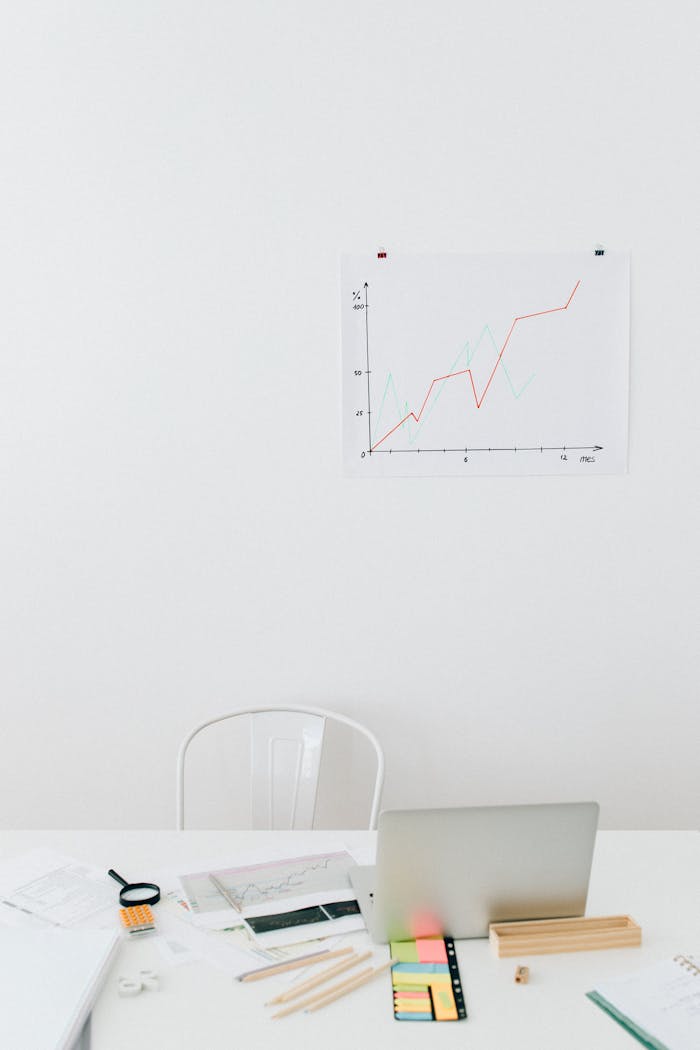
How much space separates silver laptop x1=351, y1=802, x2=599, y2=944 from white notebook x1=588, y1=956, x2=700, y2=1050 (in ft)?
0.45

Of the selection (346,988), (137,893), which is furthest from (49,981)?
(346,988)

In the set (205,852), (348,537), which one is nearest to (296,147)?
(348,537)

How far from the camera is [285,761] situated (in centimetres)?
233

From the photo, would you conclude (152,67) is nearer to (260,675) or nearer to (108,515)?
(108,515)

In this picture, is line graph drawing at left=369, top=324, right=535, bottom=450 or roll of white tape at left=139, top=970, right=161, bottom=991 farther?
line graph drawing at left=369, top=324, right=535, bottom=450

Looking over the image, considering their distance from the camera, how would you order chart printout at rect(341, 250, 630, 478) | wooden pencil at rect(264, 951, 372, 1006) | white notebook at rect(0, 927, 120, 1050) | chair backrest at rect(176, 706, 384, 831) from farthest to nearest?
1. chart printout at rect(341, 250, 630, 478)
2. chair backrest at rect(176, 706, 384, 831)
3. wooden pencil at rect(264, 951, 372, 1006)
4. white notebook at rect(0, 927, 120, 1050)

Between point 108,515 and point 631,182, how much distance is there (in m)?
1.58

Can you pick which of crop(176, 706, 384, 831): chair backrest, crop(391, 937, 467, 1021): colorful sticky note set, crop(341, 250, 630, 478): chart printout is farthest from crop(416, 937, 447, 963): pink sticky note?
crop(341, 250, 630, 478): chart printout

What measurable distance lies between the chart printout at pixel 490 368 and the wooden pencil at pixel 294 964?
1330 mm

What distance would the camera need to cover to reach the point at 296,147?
7.84ft

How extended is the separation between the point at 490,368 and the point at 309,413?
0.48 metres

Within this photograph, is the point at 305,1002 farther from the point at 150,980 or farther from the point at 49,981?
the point at 49,981

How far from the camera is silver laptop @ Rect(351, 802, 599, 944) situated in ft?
4.33

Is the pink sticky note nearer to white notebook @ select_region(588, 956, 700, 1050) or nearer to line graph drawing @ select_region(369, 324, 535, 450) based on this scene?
white notebook @ select_region(588, 956, 700, 1050)
